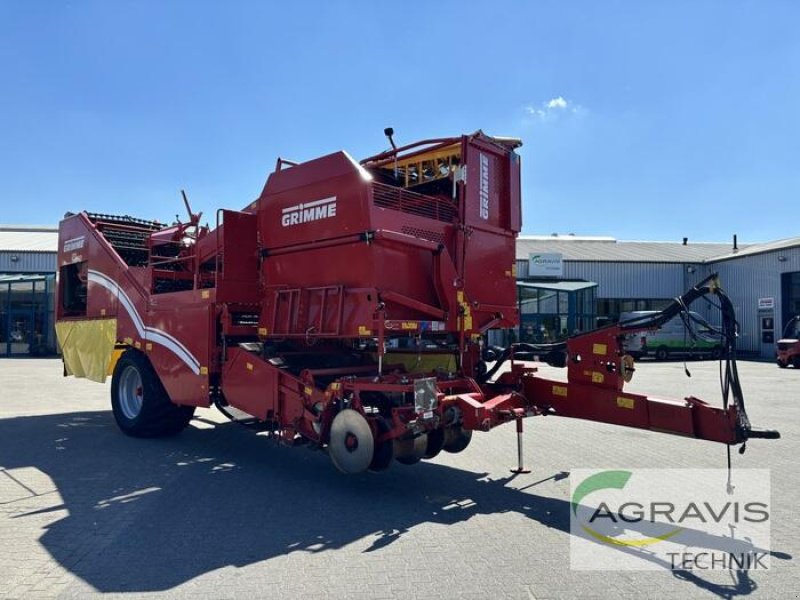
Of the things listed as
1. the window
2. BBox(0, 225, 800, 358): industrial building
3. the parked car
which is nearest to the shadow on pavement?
the window

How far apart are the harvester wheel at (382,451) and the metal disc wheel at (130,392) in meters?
4.56

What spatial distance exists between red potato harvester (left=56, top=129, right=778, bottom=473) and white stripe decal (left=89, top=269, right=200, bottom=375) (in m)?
0.03

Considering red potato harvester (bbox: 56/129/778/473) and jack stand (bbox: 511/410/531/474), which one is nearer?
red potato harvester (bbox: 56/129/778/473)

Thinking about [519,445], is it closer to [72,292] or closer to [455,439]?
[455,439]

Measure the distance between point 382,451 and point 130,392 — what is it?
198 inches

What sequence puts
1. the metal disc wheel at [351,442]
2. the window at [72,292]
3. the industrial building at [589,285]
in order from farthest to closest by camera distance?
the industrial building at [589,285] < the window at [72,292] < the metal disc wheel at [351,442]

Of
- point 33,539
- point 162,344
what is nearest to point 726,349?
point 33,539

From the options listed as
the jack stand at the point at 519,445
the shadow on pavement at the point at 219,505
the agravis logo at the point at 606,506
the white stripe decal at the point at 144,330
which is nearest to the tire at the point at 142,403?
the shadow on pavement at the point at 219,505

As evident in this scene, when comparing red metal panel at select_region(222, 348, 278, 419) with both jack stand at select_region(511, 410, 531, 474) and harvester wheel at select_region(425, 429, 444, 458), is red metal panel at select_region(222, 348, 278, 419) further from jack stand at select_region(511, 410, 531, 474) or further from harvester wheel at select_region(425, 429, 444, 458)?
jack stand at select_region(511, 410, 531, 474)

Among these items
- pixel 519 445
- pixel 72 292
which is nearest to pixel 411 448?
pixel 519 445

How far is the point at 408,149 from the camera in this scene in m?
7.20

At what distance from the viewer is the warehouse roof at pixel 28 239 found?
110 ft

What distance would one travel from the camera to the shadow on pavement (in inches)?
171

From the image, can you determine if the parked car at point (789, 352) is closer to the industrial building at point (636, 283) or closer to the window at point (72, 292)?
the industrial building at point (636, 283)
